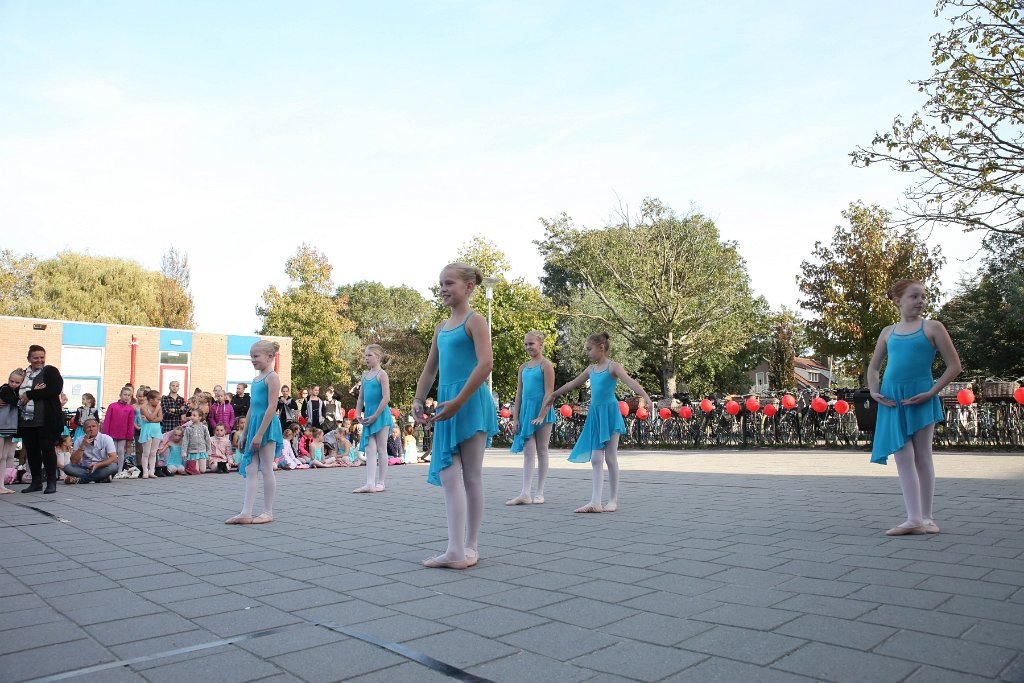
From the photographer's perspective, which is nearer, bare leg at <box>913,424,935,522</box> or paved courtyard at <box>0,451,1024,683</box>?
paved courtyard at <box>0,451,1024,683</box>

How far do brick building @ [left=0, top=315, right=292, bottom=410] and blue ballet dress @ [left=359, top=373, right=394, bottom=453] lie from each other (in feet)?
98.5

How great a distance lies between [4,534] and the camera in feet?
21.8

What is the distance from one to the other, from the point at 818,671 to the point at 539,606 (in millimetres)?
1463

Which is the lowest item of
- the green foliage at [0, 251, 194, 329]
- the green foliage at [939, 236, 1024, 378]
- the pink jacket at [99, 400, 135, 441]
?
the pink jacket at [99, 400, 135, 441]

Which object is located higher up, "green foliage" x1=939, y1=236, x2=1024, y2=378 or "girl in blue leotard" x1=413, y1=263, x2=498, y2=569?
"green foliage" x1=939, y1=236, x2=1024, y2=378

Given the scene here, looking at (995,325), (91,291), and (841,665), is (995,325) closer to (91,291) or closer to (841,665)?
(841,665)

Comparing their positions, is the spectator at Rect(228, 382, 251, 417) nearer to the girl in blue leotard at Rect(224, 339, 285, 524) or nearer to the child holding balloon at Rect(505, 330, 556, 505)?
the girl in blue leotard at Rect(224, 339, 285, 524)

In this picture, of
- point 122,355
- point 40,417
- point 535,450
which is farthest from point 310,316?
point 535,450

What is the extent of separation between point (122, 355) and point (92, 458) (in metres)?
28.7

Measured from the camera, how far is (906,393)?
19.4 ft

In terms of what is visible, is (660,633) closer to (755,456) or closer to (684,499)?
(684,499)

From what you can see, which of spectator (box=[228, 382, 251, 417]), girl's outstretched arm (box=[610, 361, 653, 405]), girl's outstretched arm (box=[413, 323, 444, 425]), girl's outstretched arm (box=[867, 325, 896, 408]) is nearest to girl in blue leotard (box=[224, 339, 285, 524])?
girl's outstretched arm (box=[413, 323, 444, 425])

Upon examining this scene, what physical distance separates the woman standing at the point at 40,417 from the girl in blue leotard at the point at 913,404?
1091cm

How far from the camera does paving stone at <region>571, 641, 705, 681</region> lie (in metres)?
2.81
